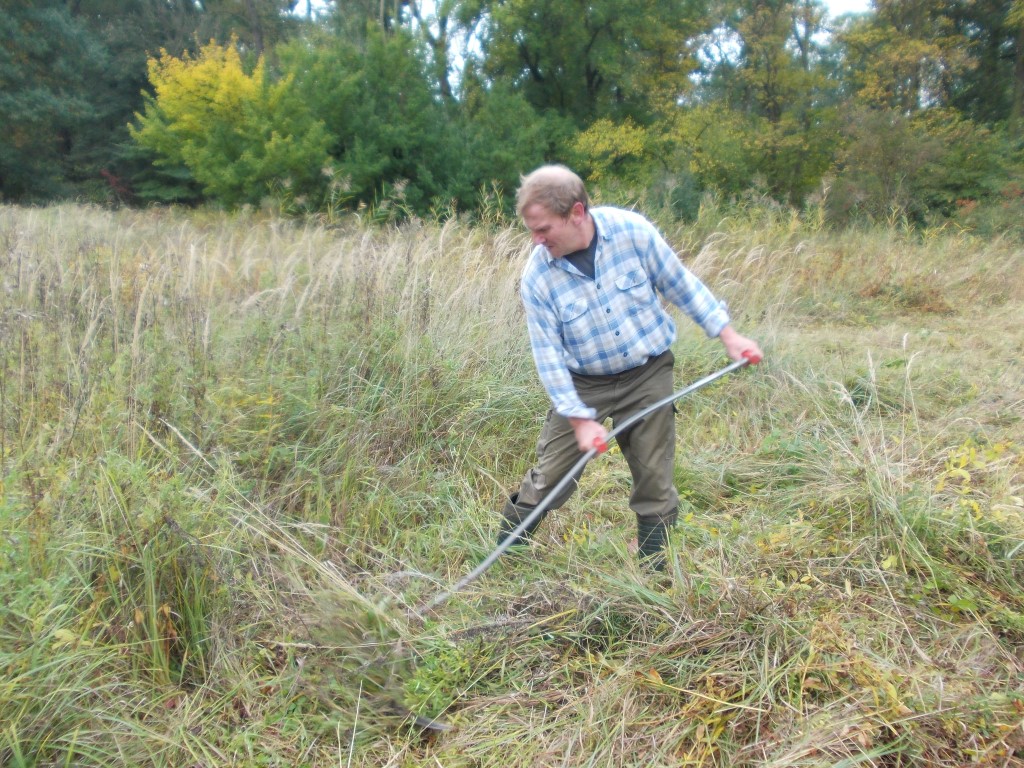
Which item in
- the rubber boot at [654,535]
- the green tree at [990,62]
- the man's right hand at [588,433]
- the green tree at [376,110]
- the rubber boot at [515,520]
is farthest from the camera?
the green tree at [990,62]

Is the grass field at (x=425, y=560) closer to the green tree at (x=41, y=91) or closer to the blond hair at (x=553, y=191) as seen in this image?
the blond hair at (x=553, y=191)

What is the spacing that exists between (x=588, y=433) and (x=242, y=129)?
15386 mm

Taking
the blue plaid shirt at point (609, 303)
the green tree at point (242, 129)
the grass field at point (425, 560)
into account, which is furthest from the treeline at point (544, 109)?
the blue plaid shirt at point (609, 303)

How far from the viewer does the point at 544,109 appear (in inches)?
863

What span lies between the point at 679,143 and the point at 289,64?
32.0 feet

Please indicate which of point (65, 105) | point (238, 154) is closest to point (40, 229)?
point (238, 154)

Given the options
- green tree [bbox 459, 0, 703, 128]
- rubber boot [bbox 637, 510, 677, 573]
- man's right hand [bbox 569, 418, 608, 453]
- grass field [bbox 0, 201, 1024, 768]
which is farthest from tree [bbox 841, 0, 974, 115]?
man's right hand [bbox 569, 418, 608, 453]

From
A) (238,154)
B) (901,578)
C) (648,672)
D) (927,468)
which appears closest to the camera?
(648,672)

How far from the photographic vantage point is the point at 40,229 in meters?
7.17

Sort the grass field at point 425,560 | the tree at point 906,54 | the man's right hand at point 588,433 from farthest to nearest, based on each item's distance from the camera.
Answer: the tree at point 906,54, the man's right hand at point 588,433, the grass field at point 425,560

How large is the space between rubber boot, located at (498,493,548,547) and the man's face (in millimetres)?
1100

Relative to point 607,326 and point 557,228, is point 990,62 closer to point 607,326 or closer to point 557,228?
point 607,326

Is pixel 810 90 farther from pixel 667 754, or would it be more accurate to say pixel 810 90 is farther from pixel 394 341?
pixel 667 754

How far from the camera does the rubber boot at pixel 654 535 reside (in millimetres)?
2989
